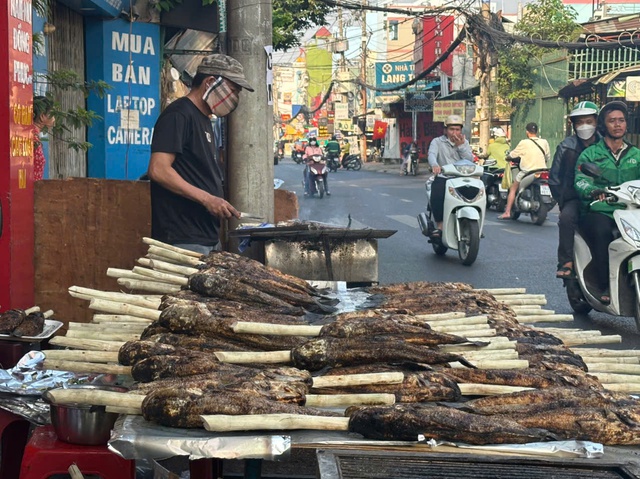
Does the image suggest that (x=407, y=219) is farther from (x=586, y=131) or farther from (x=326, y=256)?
(x=326, y=256)

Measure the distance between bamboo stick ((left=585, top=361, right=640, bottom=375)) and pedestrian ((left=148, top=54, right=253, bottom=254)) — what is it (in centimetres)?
276

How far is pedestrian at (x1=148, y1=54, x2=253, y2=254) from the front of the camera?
Answer: 5.98 metres

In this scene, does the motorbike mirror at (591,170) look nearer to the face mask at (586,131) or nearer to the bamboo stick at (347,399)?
the face mask at (586,131)

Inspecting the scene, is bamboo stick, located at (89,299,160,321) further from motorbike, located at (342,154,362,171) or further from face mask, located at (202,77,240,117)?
motorbike, located at (342,154,362,171)

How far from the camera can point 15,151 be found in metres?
5.53

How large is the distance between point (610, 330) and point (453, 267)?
14.5 ft

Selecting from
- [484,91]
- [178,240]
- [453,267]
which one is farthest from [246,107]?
[484,91]

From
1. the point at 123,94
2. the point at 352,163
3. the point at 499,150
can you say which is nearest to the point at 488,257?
the point at 123,94

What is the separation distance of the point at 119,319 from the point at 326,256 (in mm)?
2912

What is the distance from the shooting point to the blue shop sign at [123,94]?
40.3ft

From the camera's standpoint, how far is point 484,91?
36.0 meters

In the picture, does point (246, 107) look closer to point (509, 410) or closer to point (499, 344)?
point (499, 344)

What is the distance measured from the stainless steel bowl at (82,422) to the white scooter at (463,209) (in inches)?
397

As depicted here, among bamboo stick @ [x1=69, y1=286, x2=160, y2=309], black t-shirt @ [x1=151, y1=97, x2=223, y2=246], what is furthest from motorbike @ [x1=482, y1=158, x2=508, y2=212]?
bamboo stick @ [x1=69, y1=286, x2=160, y2=309]
